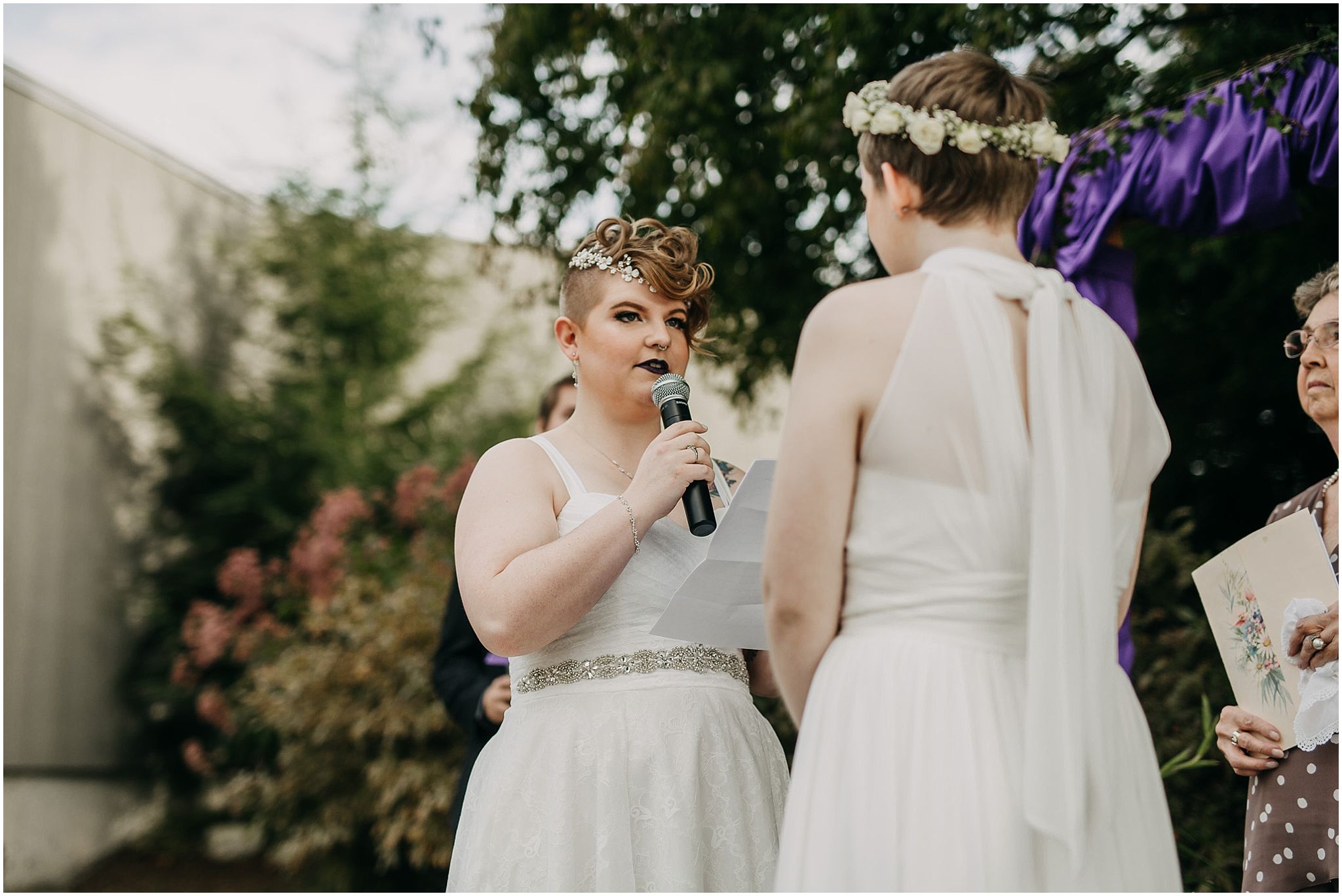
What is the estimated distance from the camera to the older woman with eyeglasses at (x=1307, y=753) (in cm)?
249

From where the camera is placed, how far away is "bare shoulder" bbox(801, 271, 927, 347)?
5.43ft

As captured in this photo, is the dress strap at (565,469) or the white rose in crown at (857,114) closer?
the white rose in crown at (857,114)

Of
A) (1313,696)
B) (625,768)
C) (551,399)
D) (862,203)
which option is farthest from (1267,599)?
(862,203)

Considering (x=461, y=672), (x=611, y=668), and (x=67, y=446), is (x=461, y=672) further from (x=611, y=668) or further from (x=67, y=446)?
(x=67, y=446)

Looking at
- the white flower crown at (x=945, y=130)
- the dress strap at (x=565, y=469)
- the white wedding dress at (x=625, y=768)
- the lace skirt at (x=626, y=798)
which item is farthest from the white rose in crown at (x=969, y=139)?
the lace skirt at (x=626, y=798)

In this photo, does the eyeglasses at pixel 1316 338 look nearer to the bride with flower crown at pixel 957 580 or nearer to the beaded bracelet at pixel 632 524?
the bride with flower crown at pixel 957 580

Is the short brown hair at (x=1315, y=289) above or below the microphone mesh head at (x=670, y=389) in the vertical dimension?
above

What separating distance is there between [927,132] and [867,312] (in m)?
0.28

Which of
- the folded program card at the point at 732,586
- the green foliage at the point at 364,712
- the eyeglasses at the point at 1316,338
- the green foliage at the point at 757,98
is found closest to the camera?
the folded program card at the point at 732,586

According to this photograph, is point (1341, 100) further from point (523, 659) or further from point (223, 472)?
point (223, 472)

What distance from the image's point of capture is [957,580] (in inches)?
65.4

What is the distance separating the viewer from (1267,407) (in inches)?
241

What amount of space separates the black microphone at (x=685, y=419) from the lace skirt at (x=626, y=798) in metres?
0.37

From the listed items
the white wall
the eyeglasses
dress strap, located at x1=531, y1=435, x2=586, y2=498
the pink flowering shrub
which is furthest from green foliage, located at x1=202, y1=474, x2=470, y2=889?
the eyeglasses
